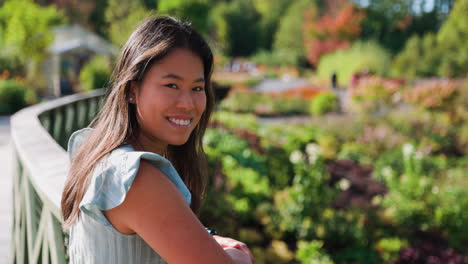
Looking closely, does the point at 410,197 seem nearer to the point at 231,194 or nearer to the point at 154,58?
the point at 231,194

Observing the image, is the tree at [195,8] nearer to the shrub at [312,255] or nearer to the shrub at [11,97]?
the shrub at [11,97]

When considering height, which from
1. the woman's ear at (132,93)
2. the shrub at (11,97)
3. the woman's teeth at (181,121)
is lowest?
the shrub at (11,97)

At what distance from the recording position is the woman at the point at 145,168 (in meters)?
0.94

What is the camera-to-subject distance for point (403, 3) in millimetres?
42250

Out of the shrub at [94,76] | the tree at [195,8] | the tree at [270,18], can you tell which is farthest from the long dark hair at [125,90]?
the tree at [270,18]

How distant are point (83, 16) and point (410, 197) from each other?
40.1 m

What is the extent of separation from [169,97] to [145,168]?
298 mm

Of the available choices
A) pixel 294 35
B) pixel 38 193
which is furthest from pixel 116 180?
pixel 294 35

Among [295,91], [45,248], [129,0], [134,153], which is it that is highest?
[129,0]

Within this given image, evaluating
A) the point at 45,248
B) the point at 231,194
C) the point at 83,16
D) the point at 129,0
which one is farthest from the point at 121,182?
the point at 83,16

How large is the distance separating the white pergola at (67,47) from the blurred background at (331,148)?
0.07m

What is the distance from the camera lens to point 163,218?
0.93 meters

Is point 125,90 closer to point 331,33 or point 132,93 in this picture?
point 132,93

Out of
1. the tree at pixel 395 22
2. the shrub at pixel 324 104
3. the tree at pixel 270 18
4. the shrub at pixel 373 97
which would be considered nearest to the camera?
the shrub at pixel 373 97
